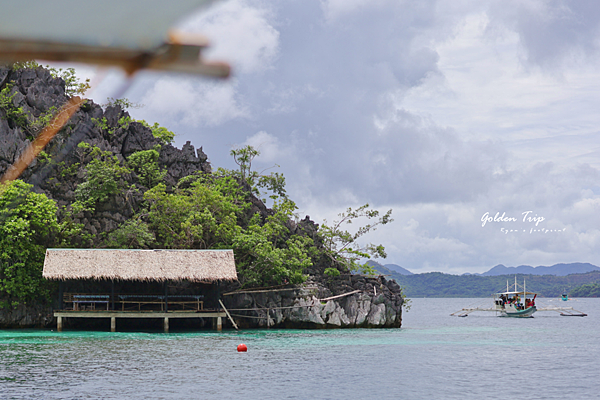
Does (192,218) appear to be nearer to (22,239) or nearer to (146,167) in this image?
(146,167)

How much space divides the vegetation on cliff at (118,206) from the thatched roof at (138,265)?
2852 mm

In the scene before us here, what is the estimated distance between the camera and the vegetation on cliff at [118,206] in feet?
95.7

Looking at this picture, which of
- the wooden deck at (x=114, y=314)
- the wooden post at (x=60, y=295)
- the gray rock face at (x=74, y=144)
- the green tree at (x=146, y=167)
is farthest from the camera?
the green tree at (x=146, y=167)

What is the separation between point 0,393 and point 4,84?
25161 millimetres

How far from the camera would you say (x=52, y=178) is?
3250cm

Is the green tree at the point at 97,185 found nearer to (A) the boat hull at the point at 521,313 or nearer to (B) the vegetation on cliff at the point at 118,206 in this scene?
(B) the vegetation on cliff at the point at 118,206

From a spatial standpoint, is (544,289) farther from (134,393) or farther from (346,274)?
(134,393)

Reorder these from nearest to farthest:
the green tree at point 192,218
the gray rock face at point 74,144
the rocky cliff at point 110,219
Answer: the rocky cliff at point 110,219 → the gray rock face at point 74,144 → the green tree at point 192,218

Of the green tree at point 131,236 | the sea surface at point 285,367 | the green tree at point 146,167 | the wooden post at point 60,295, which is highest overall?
the green tree at point 146,167

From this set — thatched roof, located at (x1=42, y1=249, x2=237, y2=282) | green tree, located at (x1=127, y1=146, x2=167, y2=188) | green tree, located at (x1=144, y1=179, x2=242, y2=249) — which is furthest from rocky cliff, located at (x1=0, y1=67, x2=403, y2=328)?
thatched roof, located at (x1=42, y1=249, x2=237, y2=282)

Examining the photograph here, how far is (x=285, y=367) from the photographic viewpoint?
59.9 ft

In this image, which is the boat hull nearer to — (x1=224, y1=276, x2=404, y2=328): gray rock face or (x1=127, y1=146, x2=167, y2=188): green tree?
(x1=224, y1=276, x2=404, y2=328): gray rock face

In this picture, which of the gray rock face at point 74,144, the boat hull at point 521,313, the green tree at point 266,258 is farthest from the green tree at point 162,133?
the boat hull at point 521,313

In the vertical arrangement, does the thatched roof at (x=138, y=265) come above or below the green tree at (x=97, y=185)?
below
